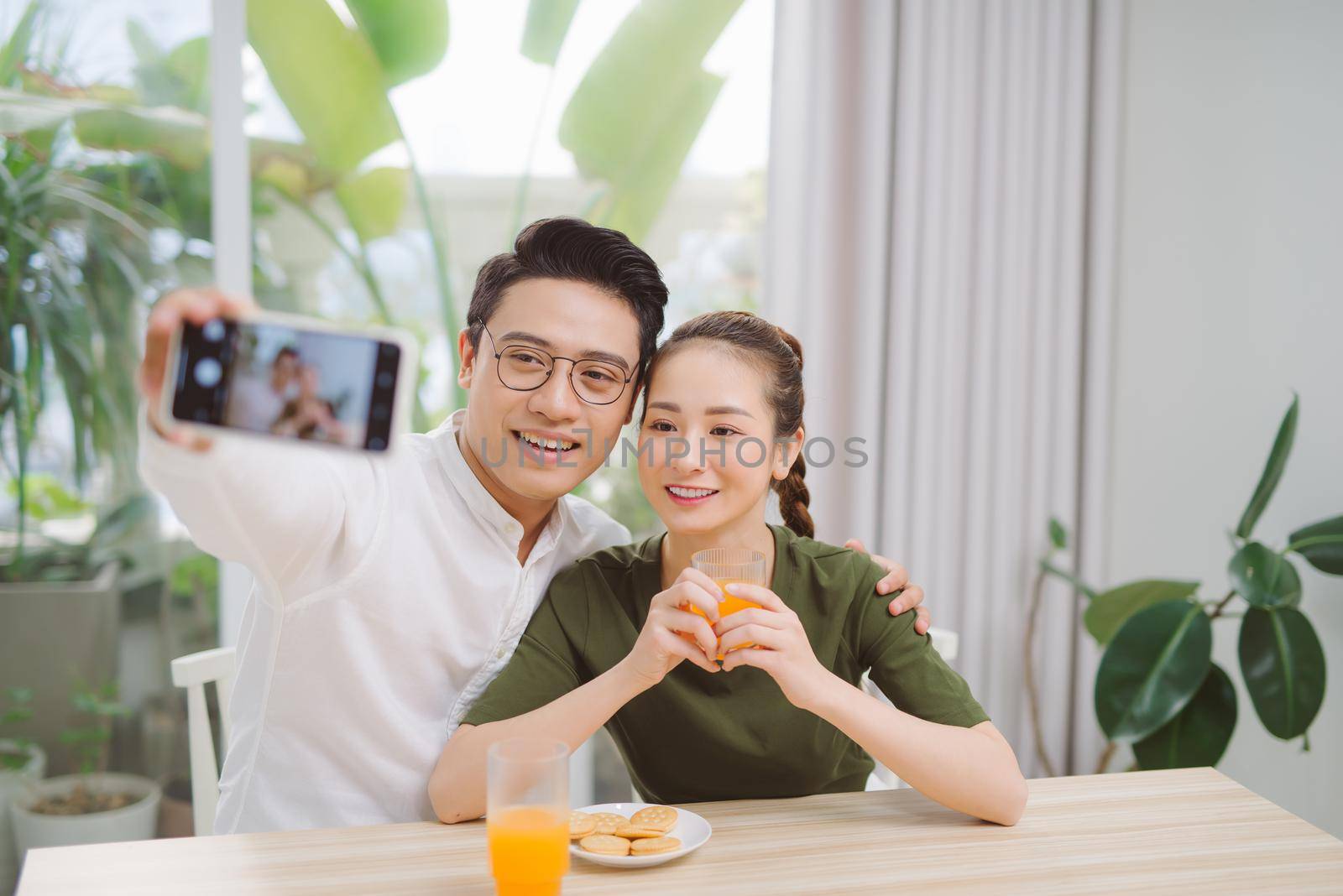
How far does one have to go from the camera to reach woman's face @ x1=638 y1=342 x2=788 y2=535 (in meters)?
1.48

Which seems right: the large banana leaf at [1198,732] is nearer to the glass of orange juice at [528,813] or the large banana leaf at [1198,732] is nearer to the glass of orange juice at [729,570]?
the glass of orange juice at [729,570]

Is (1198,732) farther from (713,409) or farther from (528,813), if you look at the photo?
(528,813)

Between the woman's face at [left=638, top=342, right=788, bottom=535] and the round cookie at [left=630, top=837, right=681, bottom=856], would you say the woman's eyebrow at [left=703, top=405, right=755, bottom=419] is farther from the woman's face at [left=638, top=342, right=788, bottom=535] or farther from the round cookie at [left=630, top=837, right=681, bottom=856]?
the round cookie at [left=630, top=837, right=681, bottom=856]

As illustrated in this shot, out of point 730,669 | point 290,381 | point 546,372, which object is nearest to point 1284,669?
point 730,669

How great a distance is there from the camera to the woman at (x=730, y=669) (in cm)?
130

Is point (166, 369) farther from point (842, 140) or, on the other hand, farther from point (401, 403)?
point (842, 140)

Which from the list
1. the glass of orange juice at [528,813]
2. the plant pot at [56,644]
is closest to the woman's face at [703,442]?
the glass of orange juice at [528,813]

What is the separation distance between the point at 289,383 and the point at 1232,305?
274cm

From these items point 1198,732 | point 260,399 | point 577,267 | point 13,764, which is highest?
point 577,267

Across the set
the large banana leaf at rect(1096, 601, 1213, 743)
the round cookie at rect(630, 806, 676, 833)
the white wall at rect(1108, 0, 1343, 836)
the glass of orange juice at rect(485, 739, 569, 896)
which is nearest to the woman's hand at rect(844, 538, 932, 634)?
the round cookie at rect(630, 806, 676, 833)

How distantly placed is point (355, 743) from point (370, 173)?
6.41 ft

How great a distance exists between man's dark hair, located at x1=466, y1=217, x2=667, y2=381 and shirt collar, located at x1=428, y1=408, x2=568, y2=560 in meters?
0.17

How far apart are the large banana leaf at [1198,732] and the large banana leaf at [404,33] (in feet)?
8.43

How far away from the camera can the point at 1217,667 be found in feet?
8.03
